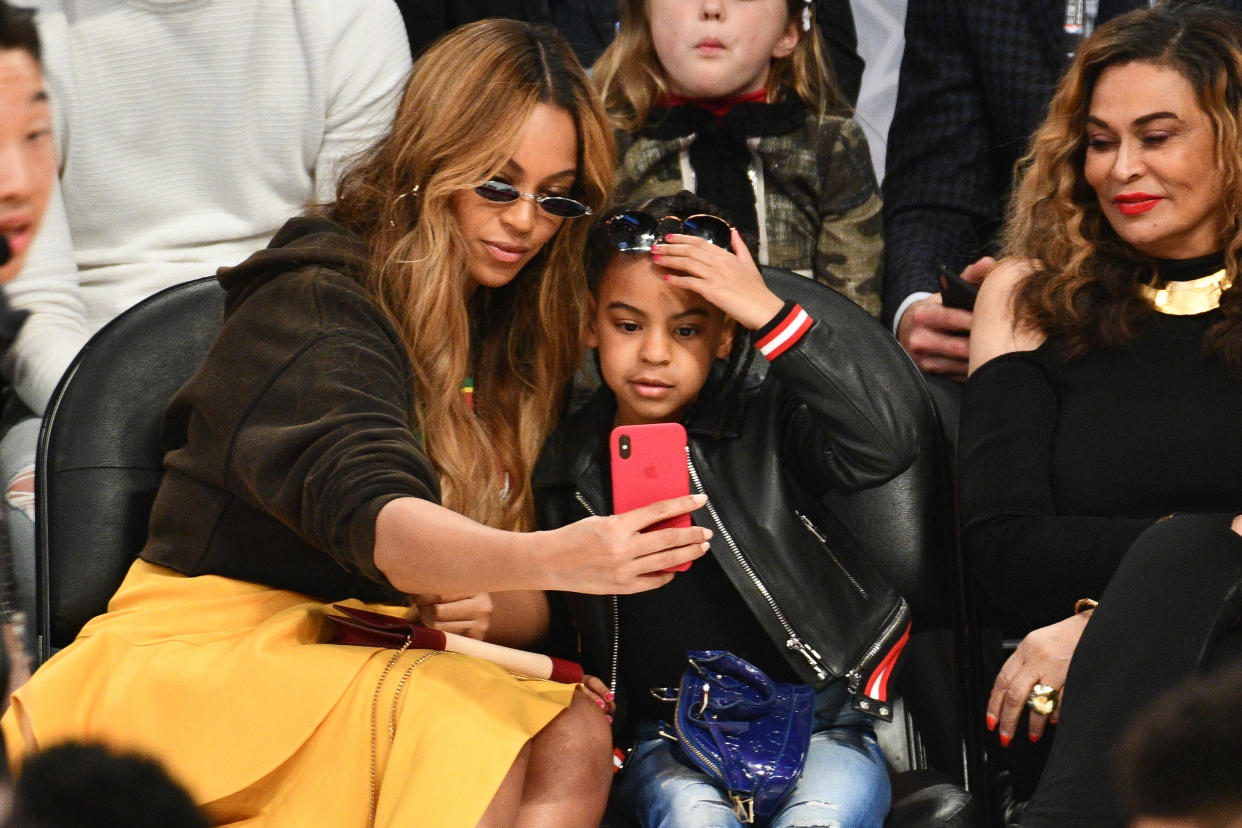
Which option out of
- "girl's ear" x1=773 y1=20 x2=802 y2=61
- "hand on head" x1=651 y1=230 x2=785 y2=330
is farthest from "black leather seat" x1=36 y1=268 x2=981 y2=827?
"girl's ear" x1=773 y1=20 x2=802 y2=61

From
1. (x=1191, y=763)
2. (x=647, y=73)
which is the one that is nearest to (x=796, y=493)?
(x=1191, y=763)

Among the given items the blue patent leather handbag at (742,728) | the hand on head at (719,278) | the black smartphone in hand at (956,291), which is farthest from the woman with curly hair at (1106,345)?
the hand on head at (719,278)

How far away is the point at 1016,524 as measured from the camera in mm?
2578

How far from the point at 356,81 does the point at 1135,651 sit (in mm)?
2176

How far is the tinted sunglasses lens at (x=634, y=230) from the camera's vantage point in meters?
2.63

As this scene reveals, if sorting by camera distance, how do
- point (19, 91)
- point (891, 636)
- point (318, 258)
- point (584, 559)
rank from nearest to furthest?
1. point (19, 91)
2. point (584, 559)
3. point (318, 258)
4. point (891, 636)

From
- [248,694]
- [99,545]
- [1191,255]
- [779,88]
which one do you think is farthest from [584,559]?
[779,88]

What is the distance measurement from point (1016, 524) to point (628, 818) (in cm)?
78

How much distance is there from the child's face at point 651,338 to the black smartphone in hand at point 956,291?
591 millimetres

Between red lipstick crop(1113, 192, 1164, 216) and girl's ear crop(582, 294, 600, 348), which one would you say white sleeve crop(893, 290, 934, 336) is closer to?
red lipstick crop(1113, 192, 1164, 216)

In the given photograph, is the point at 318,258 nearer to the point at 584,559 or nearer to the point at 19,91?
the point at 584,559

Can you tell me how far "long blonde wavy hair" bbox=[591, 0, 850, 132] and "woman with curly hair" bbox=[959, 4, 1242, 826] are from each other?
2.50ft

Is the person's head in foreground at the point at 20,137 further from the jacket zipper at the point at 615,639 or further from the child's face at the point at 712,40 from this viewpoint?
the child's face at the point at 712,40

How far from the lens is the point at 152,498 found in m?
2.51
